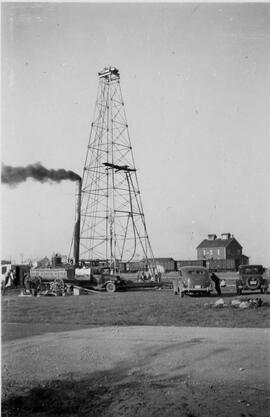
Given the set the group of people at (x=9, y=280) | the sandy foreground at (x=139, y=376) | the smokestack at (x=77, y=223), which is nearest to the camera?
the sandy foreground at (x=139, y=376)

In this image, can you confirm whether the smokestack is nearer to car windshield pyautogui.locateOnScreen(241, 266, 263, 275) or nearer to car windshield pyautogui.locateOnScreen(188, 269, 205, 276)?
car windshield pyautogui.locateOnScreen(188, 269, 205, 276)

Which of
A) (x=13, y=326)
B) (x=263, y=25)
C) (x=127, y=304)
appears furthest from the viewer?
(x=127, y=304)

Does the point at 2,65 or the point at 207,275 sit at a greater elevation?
the point at 2,65

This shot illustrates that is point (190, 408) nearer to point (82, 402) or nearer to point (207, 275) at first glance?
point (82, 402)

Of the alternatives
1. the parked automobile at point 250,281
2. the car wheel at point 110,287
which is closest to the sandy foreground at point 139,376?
the parked automobile at point 250,281

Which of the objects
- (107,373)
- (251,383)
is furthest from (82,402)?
(251,383)

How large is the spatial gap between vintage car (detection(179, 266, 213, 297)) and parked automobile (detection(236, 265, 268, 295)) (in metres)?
1.59

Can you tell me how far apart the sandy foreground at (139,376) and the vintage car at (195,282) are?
417 inches

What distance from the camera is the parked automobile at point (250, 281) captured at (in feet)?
69.4

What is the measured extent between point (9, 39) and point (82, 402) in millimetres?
7152

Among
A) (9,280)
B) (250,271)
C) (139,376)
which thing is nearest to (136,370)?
(139,376)

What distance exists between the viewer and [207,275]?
68.8ft

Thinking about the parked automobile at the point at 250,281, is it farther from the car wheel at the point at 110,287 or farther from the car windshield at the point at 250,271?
the car wheel at the point at 110,287

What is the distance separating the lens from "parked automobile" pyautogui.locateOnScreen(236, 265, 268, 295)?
21.2m
